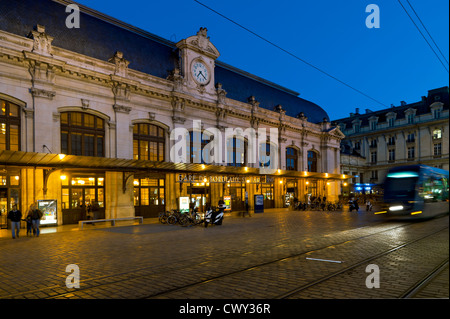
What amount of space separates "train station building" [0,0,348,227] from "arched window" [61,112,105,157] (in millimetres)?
70

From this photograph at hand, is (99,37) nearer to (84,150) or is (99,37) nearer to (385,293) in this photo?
(84,150)

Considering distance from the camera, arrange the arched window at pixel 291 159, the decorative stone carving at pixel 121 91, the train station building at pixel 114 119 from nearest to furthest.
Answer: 1. the train station building at pixel 114 119
2. the decorative stone carving at pixel 121 91
3. the arched window at pixel 291 159

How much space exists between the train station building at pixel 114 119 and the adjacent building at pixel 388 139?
846 inches

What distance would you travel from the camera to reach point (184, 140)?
1158 inches

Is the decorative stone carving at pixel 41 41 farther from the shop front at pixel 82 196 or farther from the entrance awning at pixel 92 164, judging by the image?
the shop front at pixel 82 196

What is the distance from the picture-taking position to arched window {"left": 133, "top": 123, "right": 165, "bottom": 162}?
26.6 metres

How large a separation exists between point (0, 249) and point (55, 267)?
16.7 ft

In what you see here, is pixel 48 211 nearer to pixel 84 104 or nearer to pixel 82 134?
pixel 82 134

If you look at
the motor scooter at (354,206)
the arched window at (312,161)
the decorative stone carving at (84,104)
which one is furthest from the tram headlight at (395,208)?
the arched window at (312,161)

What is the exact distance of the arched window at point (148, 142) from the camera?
2662 cm
